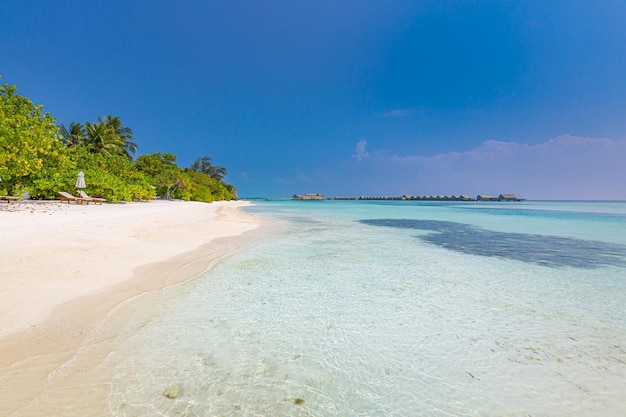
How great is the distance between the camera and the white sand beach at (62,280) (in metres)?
2.70

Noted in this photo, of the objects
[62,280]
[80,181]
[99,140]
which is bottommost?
[62,280]

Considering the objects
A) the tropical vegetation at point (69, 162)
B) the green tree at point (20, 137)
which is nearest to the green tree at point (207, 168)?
the tropical vegetation at point (69, 162)

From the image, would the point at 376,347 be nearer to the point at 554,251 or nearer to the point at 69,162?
the point at 554,251

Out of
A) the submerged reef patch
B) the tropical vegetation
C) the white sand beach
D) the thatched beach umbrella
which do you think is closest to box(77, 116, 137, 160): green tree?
the tropical vegetation

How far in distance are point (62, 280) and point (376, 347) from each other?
5536 mm

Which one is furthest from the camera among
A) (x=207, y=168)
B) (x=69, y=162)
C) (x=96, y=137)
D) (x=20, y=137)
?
(x=207, y=168)

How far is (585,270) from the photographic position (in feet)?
23.4

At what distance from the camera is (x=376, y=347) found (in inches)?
133

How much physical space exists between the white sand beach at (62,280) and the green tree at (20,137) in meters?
6.49

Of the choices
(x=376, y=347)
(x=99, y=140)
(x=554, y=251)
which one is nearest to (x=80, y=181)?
(x=99, y=140)

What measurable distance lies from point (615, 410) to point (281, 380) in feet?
10.0

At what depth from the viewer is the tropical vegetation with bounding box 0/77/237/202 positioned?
44.9 feet

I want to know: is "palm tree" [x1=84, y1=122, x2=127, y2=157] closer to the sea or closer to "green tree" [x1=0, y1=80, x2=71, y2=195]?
"green tree" [x1=0, y1=80, x2=71, y2=195]

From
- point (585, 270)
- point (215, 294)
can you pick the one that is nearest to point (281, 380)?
point (215, 294)
